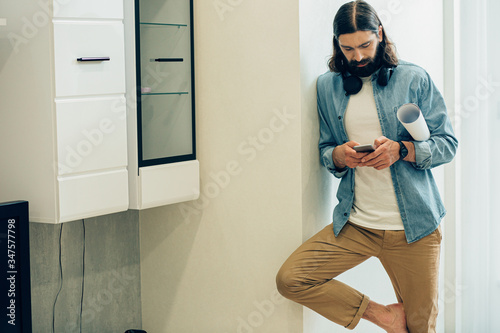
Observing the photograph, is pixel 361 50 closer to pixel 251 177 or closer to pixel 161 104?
pixel 251 177

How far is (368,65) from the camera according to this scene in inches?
105

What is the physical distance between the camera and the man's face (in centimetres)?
261

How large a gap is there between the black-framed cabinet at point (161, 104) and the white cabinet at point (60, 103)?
0.34 feet

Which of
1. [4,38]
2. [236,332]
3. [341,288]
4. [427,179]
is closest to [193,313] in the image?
[236,332]

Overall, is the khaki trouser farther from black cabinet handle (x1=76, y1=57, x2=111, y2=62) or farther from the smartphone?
black cabinet handle (x1=76, y1=57, x2=111, y2=62)

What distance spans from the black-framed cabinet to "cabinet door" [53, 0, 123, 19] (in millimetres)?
74

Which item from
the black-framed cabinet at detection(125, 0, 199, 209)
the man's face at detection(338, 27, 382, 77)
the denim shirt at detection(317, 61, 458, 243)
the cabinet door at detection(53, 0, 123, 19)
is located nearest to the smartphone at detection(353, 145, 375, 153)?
the denim shirt at detection(317, 61, 458, 243)

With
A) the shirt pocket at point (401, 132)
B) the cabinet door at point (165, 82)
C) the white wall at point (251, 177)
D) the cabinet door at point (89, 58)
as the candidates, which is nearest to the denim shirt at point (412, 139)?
the shirt pocket at point (401, 132)

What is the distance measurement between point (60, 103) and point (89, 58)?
0.22 meters

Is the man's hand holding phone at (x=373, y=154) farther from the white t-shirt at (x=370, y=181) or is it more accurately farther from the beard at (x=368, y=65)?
the beard at (x=368, y=65)

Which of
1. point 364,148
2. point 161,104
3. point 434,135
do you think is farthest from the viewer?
point 161,104

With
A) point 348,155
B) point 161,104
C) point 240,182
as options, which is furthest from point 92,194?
point 348,155

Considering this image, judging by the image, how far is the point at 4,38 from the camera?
2.62m

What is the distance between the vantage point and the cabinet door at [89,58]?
8.40 ft
